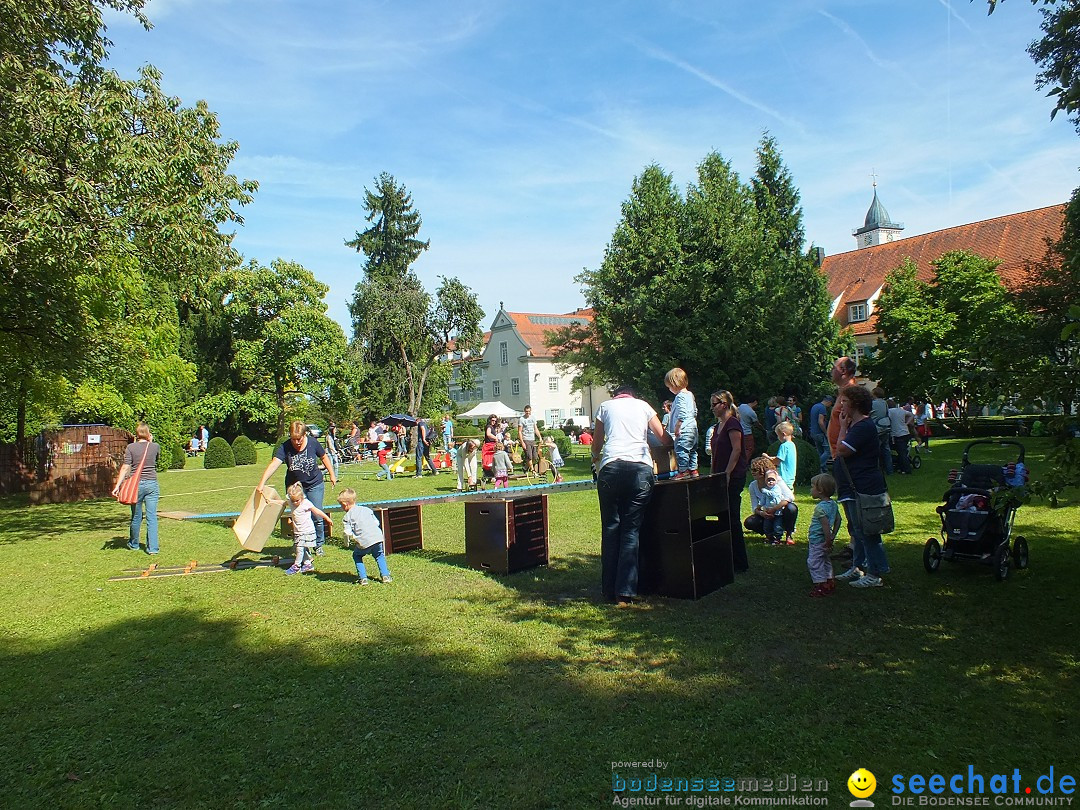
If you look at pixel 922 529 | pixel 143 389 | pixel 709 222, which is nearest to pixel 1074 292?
pixel 709 222

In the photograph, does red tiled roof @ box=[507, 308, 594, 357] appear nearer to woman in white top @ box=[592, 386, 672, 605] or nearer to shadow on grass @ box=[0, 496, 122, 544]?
shadow on grass @ box=[0, 496, 122, 544]

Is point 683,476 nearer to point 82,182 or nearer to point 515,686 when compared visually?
point 515,686

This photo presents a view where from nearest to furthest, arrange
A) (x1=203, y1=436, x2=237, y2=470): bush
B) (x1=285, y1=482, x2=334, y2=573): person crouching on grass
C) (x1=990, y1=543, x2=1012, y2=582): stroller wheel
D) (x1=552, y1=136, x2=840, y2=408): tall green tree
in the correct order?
(x1=990, y1=543, x2=1012, y2=582): stroller wheel
(x1=285, y1=482, x2=334, y2=573): person crouching on grass
(x1=552, y1=136, x2=840, y2=408): tall green tree
(x1=203, y1=436, x2=237, y2=470): bush

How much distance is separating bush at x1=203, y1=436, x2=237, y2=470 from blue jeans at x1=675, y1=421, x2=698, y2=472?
31.2m

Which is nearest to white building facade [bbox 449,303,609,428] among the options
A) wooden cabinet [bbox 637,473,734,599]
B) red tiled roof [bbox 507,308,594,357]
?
red tiled roof [bbox 507,308,594,357]

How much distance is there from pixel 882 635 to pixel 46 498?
A: 2247cm

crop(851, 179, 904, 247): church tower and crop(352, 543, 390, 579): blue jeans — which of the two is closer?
crop(352, 543, 390, 579): blue jeans

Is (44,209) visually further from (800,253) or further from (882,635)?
(800,253)

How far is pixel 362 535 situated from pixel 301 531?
1538 millimetres

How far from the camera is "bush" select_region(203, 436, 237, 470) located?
34.4 metres

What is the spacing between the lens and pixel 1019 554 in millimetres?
7219

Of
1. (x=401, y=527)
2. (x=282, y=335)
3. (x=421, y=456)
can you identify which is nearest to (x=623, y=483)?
(x=401, y=527)

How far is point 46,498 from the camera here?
20.8 meters

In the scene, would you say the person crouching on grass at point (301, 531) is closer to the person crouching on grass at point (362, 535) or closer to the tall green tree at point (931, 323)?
the person crouching on grass at point (362, 535)
